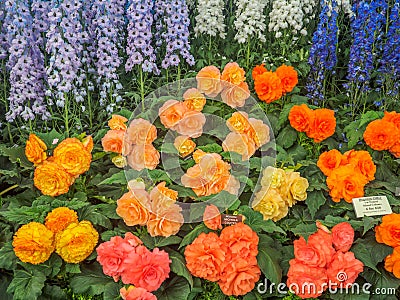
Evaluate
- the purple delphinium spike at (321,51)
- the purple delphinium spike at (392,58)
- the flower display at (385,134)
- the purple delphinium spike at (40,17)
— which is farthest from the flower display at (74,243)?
the purple delphinium spike at (392,58)

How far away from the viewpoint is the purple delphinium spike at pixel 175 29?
3.37 metres

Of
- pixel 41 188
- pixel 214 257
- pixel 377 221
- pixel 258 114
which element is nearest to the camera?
pixel 214 257

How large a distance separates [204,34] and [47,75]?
1100 mm

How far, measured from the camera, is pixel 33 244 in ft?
6.89

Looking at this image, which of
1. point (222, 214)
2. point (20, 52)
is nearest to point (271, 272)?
point (222, 214)

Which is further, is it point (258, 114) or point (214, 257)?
point (258, 114)

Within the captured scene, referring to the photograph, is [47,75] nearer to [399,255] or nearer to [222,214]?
[222,214]

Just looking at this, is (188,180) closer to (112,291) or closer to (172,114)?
(172,114)

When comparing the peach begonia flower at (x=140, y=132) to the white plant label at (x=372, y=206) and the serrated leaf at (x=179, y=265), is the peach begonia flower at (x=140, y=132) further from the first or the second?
the white plant label at (x=372, y=206)

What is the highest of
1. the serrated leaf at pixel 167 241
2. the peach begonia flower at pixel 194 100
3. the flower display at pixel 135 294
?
the peach begonia flower at pixel 194 100

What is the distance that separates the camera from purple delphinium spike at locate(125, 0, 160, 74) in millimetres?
3158

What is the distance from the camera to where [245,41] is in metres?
3.75

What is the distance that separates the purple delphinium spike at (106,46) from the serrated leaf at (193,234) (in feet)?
4.45

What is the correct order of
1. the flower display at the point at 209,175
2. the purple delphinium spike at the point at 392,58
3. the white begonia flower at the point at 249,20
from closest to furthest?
the flower display at the point at 209,175 → the purple delphinium spike at the point at 392,58 → the white begonia flower at the point at 249,20
